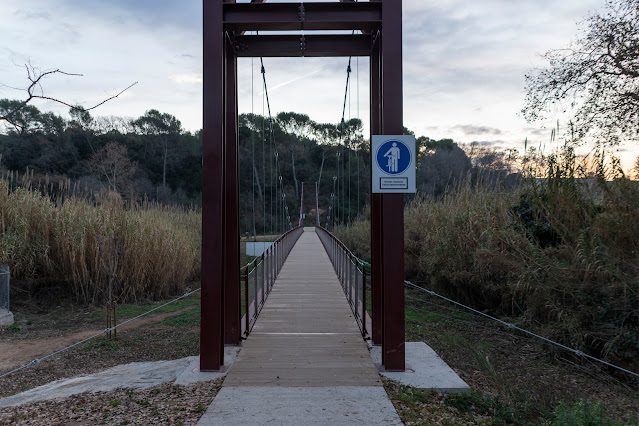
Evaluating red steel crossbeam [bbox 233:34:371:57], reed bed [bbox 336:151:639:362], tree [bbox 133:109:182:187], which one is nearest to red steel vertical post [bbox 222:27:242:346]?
red steel crossbeam [bbox 233:34:371:57]

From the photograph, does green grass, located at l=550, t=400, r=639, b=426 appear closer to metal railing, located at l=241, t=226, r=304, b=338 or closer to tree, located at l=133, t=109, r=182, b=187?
metal railing, located at l=241, t=226, r=304, b=338

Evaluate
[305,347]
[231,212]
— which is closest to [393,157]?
[231,212]

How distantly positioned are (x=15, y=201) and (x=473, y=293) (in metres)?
8.08

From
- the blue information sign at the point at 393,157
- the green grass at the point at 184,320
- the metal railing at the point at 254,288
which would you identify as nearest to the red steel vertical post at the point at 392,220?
the blue information sign at the point at 393,157

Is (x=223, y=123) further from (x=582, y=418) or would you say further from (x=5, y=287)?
(x=5, y=287)

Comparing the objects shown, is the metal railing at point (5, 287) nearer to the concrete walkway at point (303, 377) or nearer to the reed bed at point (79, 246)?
the reed bed at point (79, 246)

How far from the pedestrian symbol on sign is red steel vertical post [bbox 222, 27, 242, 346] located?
5.41 ft

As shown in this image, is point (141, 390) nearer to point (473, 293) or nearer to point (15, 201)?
point (473, 293)

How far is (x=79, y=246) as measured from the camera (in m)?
9.23

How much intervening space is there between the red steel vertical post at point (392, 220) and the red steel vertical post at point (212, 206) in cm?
143

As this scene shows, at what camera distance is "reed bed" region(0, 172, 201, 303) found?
9.19 m

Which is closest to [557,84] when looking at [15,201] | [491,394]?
[491,394]

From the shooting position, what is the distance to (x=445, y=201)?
986 centimetres

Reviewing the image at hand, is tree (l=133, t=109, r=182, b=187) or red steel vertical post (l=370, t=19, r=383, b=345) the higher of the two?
tree (l=133, t=109, r=182, b=187)
